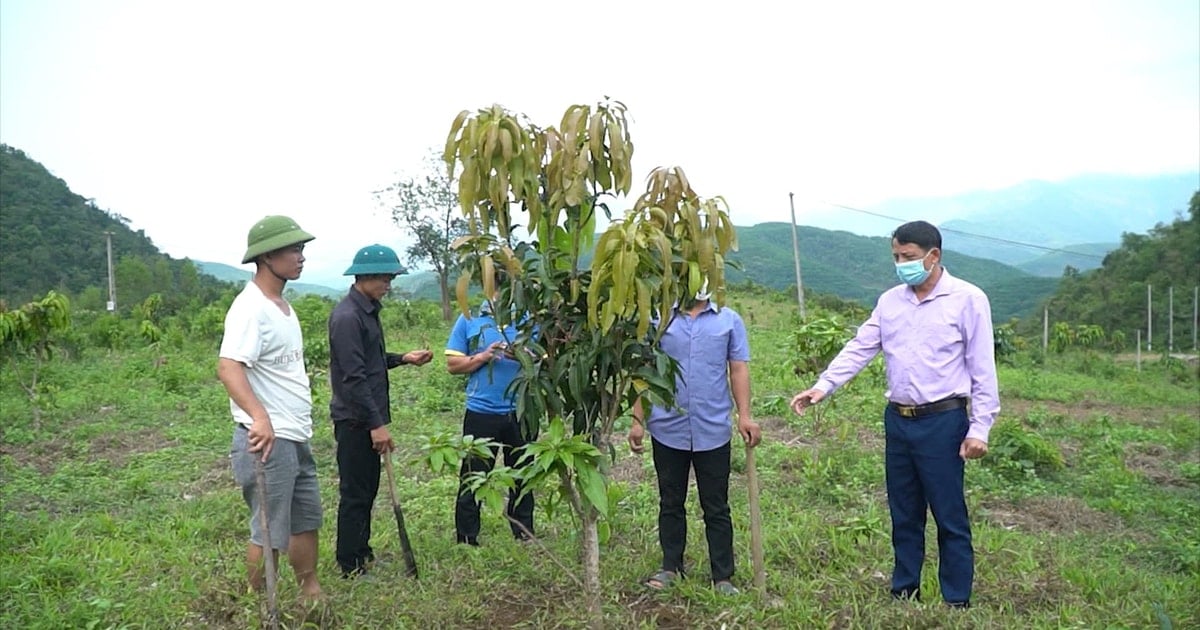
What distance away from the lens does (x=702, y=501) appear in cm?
376

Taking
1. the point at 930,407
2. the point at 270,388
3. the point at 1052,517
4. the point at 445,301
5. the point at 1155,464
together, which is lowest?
the point at 1155,464

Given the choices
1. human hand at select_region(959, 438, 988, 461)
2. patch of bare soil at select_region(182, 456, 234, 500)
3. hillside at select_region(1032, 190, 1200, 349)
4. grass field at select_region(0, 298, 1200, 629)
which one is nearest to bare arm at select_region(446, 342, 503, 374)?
grass field at select_region(0, 298, 1200, 629)

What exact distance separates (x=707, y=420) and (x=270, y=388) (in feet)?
5.99

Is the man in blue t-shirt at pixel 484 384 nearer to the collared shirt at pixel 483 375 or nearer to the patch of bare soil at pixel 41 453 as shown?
the collared shirt at pixel 483 375

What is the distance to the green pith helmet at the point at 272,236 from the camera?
10.7 ft

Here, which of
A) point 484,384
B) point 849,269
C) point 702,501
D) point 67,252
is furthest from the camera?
point 849,269

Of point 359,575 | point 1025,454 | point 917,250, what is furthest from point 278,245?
point 1025,454

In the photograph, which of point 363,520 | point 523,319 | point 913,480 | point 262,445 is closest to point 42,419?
point 363,520

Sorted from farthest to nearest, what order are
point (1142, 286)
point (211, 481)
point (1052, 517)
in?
point (1142, 286) → point (211, 481) → point (1052, 517)

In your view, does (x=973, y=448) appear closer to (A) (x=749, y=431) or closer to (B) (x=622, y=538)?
(A) (x=749, y=431)

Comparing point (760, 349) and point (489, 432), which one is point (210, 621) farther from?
point (760, 349)

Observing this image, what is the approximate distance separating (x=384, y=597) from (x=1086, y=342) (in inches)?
910

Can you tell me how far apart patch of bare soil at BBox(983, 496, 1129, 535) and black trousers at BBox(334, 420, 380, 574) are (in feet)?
12.1

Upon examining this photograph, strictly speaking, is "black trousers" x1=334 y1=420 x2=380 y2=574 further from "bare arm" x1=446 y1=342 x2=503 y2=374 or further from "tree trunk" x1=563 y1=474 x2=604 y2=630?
"tree trunk" x1=563 y1=474 x2=604 y2=630
